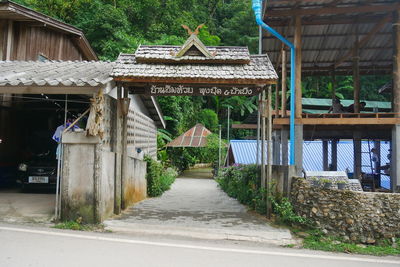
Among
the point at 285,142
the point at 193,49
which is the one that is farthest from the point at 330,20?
the point at 193,49

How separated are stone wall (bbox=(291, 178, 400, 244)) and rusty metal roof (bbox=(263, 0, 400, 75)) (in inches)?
249

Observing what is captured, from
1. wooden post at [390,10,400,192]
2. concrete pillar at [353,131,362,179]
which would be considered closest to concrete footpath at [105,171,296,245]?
wooden post at [390,10,400,192]

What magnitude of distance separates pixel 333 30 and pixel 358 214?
8877 millimetres

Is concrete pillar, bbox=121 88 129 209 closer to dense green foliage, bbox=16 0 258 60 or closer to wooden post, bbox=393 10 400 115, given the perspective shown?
wooden post, bbox=393 10 400 115

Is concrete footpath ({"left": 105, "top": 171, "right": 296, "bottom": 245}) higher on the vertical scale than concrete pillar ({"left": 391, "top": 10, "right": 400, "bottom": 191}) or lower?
lower

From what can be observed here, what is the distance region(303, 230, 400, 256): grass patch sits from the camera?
6566 mm

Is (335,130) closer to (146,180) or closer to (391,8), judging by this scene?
(391,8)

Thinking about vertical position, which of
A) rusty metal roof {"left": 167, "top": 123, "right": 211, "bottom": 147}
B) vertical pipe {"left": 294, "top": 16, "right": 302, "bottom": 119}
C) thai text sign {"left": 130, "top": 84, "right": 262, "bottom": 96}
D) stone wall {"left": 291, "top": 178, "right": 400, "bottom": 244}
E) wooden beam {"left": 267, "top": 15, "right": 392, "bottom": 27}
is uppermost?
wooden beam {"left": 267, "top": 15, "right": 392, "bottom": 27}

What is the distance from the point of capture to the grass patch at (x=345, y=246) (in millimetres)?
6566

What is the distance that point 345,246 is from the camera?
22.1 ft

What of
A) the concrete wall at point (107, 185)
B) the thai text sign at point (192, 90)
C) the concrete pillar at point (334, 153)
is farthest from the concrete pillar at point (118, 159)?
the concrete pillar at point (334, 153)

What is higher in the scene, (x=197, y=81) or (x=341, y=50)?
(x=341, y=50)

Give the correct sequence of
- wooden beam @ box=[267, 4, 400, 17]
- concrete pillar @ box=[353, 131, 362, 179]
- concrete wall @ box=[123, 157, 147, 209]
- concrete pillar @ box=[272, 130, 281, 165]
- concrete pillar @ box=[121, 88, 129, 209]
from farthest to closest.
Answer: concrete pillar @ box=[272, 130, 281, 165]
concrete pillar @ box=[353, 131, 362, 179]
wooden beam @ box=[267, 4, 400, 17]
concrete wall @ box=[123, 157, 147, 209]
concrete pillar @ box=[121, 88, 129, 209]

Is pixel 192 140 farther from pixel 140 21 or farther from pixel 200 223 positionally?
pixel 200 223
